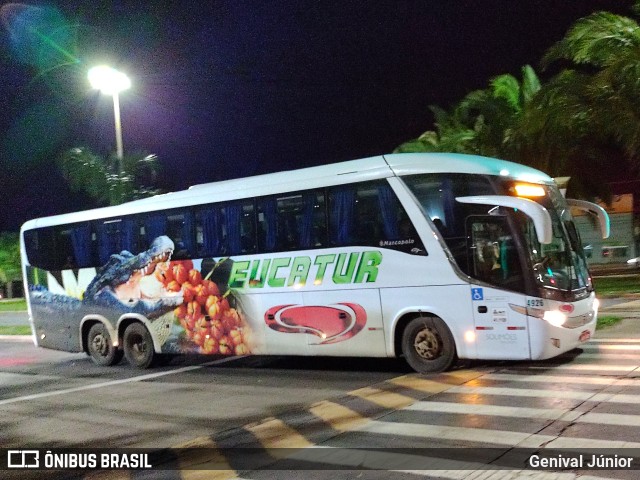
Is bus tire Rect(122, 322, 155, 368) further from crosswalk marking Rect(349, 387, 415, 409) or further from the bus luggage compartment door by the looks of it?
the bus luggage compartment door

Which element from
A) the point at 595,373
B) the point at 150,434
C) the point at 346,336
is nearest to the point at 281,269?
the point at 346,336

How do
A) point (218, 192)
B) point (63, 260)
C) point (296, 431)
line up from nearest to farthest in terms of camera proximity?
point (296, 431), point (218, 192), point (63, 260)

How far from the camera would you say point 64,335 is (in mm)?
16297

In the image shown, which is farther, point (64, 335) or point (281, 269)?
point (64, 335)

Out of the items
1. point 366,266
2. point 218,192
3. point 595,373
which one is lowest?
point 595,373

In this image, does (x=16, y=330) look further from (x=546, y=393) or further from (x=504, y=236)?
(x=546, y=393)

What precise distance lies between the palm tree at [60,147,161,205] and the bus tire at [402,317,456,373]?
19.5 metres

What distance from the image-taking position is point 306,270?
12.1 metres

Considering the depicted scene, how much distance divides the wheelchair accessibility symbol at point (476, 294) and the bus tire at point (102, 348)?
8.66m

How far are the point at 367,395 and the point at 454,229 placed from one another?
112 inches

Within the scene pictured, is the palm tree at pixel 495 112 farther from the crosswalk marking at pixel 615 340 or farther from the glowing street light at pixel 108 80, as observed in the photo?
the crosswalk marking at pixel 615 340

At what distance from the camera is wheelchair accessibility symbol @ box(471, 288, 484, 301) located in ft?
33.9

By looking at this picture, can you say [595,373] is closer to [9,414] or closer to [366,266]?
[366,266]

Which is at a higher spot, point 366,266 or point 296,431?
point 366,266
